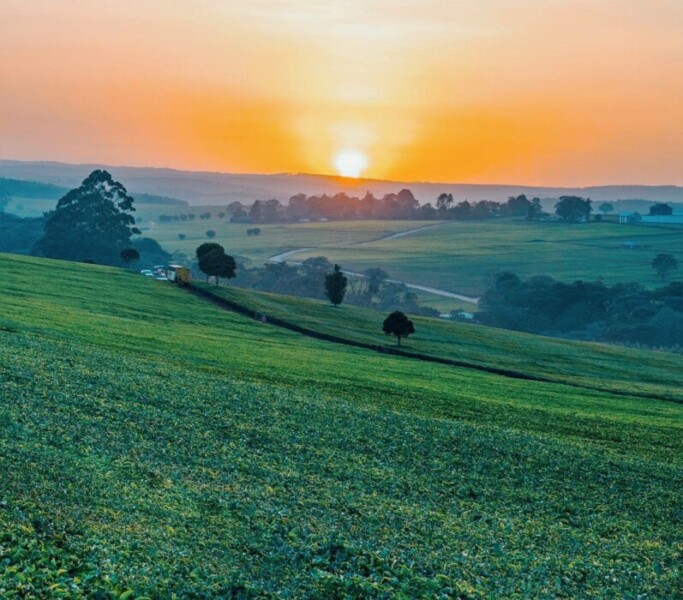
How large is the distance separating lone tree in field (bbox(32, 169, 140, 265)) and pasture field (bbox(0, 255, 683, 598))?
105 metres

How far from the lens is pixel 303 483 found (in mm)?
25516

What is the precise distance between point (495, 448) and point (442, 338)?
47.8 meters

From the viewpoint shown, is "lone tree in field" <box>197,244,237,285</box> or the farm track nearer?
the farm track

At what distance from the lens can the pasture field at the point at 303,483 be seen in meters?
19.3

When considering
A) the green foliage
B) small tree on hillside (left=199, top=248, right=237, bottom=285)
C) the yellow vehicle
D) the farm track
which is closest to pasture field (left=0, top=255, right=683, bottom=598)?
the farm track

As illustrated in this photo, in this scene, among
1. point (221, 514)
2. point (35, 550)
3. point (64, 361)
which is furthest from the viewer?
point (64, 361)

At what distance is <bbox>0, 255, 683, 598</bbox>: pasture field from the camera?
63.2ft

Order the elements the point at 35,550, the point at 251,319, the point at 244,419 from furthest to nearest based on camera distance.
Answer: the point at 251,319 < the point at 244,419 < the point at 35,550

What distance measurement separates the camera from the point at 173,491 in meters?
23.1

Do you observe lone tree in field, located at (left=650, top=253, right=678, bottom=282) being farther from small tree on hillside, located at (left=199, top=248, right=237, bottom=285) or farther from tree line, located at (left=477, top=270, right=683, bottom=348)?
small tree on hillside, located at (left=199, top=248, right=237, bottom=285)

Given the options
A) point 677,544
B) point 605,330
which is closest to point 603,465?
point 677,544

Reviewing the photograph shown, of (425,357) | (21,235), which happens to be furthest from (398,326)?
(21,235)

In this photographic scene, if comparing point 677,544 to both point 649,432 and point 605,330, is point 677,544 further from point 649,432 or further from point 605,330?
point 605,330

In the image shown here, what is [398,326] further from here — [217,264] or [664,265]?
[664,265]
